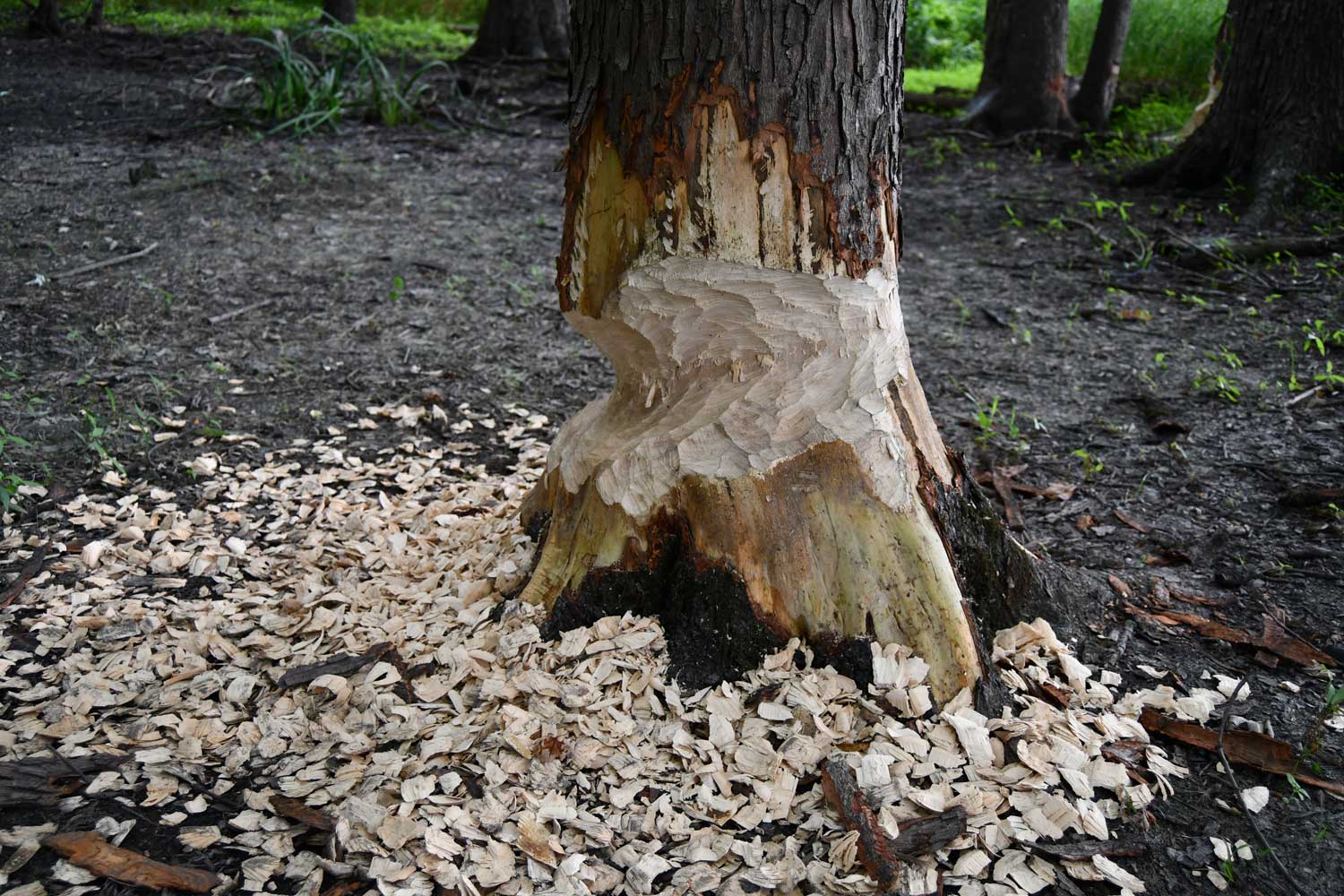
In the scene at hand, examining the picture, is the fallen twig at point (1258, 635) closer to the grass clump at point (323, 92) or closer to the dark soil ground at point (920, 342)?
the dark soil ground at point (920, 342)

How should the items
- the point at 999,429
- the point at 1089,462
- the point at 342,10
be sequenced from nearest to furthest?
1. the point at 1089,462
2. the point at 999,429
3. the point at 342,10

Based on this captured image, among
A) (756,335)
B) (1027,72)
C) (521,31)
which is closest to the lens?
(756,335)

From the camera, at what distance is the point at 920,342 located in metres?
4.38

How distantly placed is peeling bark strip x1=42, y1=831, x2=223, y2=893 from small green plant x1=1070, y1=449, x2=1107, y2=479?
267cm

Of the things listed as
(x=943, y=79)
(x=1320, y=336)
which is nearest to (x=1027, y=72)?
(x=943, y=79)

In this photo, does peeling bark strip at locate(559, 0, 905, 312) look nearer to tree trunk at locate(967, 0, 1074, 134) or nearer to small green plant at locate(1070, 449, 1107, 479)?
small green plant at locate(1070, 449, 1107, 479)

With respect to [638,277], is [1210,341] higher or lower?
lower

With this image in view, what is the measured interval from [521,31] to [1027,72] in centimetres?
473

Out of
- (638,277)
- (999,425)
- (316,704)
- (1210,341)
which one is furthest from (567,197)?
(1210,341)

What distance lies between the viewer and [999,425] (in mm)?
3613

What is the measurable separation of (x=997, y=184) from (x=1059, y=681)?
5.17 m

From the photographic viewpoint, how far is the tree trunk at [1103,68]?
24.2ft

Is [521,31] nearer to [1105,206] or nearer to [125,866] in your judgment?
[1105,206]

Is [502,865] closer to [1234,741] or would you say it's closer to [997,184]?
[1234,741]
